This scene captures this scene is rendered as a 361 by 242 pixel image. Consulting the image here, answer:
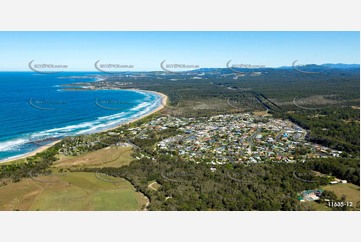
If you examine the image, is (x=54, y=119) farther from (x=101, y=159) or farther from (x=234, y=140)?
(x=234, y=140)

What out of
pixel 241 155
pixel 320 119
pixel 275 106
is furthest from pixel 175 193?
pixel 275 106

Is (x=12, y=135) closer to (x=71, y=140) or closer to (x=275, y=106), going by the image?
(x=71, y=140)

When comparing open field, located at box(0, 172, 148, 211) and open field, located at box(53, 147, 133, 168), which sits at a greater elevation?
open field, located at box(0, 172, 148, 211)

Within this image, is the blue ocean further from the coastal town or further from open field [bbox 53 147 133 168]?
the coastal town

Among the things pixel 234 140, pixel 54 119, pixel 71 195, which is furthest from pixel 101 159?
pixel 54 119

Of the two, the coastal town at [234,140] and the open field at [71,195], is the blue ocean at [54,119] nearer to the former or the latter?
the coastal town at [234,140]

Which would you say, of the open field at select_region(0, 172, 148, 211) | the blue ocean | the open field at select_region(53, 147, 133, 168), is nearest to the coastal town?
the open field at select_region(53, 147, 133, 168)
